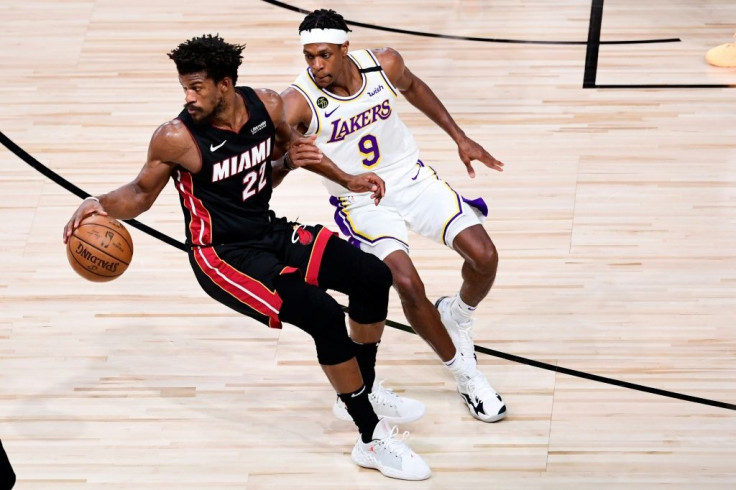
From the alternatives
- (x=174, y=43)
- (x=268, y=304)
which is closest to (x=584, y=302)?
(x=268, y=304)

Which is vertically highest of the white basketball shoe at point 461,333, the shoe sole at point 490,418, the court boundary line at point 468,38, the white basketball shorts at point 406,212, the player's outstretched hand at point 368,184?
the player's outstretched hand at point 368,184

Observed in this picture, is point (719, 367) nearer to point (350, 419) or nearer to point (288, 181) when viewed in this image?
point (350, 419)

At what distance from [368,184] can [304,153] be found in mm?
329

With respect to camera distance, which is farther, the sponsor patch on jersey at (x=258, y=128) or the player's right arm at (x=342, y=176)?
the player's right arm at (x=342, y=176)

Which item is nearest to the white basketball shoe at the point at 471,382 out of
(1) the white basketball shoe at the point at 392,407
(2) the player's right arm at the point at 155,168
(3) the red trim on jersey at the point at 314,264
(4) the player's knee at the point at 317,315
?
(1) the white basketball shoe at the point at 392,407

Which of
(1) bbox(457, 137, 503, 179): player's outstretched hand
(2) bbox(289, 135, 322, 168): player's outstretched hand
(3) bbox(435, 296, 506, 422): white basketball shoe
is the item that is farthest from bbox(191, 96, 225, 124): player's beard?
(3) bbox(435, 296, 506, 422): white basketball shoe

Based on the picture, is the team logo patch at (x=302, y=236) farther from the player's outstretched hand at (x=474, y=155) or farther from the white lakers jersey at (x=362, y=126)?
the player's outstretched hand at (x=474, y=155)

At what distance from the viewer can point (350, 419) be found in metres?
5.64

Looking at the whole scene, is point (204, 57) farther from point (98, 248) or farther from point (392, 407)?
point (392, 407)

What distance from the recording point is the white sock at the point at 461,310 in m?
5.75

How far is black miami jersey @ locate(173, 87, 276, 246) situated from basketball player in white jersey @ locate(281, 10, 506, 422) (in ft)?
1.15

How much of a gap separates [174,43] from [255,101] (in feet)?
11.8

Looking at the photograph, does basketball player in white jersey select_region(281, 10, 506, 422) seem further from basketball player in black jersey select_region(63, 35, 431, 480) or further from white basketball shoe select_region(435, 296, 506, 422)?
basketball player in black jersey select_region(63, 35, 431, 480)

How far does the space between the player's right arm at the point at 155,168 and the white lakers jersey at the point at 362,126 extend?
2.72 feet
